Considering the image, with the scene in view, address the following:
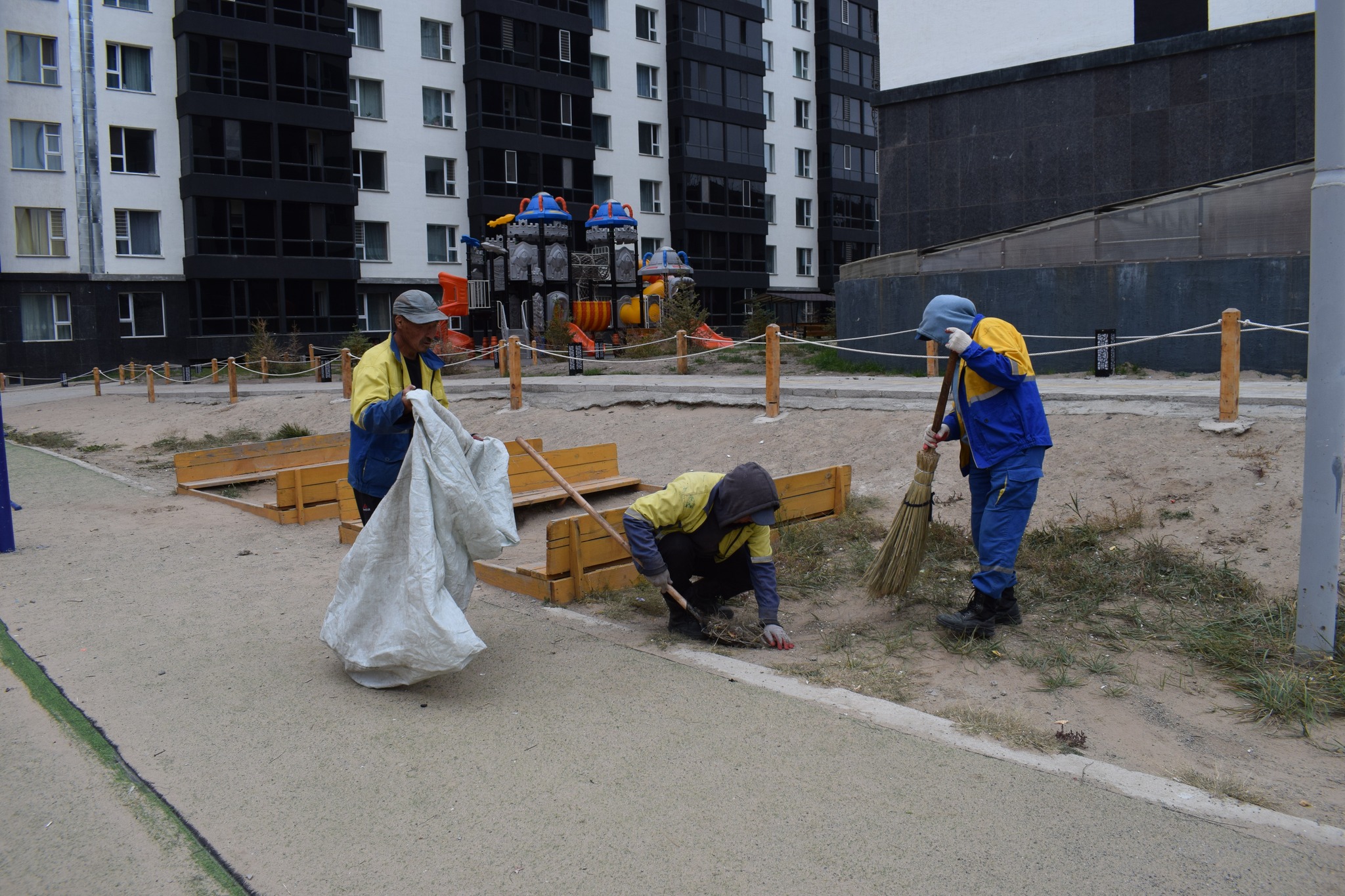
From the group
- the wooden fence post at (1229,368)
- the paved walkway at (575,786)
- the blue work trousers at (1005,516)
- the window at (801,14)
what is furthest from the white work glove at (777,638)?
the window at (801,14)

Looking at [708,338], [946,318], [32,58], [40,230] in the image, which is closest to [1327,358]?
[946,318]

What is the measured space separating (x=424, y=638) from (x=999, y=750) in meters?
2.39

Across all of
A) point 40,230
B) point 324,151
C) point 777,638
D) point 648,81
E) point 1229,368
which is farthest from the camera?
point 648,81

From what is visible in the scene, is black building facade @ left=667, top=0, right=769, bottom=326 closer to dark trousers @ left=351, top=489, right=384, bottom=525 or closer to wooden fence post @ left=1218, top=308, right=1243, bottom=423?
wooden fence post @ left=1218, top=308, right=1243, bottom=423

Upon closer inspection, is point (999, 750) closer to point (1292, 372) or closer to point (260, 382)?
point (1292, 372)

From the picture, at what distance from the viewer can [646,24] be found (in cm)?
4531

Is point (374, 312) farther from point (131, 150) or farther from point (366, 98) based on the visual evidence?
point (131, 150)

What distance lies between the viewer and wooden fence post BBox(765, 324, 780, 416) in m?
11.6

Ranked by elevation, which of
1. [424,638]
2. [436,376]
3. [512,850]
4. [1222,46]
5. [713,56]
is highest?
[713,56]

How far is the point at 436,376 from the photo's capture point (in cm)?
509

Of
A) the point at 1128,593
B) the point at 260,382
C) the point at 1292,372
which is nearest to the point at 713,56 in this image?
the point at 260,382

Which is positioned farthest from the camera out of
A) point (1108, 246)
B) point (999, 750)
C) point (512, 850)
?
point (1108, 246)

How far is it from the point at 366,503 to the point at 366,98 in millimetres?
36259

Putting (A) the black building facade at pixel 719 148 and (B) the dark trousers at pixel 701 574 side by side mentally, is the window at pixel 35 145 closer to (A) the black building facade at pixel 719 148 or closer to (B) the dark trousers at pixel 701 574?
(A) the black building facade at pixel 719 148
